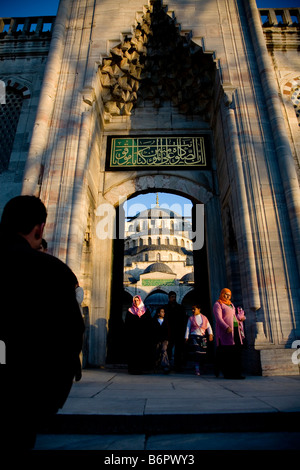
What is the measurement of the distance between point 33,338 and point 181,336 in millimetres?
4553

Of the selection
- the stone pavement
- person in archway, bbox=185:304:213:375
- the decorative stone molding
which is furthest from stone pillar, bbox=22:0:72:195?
the stone pavement

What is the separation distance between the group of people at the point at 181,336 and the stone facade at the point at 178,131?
18.0 inches

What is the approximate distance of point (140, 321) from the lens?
4.92m

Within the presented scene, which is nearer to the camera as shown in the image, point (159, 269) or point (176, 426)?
point (176, 426)

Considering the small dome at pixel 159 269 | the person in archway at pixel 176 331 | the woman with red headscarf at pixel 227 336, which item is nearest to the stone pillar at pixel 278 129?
the woman with red headscarf at pixel 227 336

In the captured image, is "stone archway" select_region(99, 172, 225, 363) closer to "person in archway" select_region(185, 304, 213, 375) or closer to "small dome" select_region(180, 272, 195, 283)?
"person in archway" select_region(185, 304, 213, 375)

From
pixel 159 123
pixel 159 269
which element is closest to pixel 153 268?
pixel 159 269

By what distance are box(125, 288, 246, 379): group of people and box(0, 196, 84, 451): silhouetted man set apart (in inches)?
133

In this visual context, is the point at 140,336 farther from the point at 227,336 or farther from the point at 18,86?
the point at 18,86

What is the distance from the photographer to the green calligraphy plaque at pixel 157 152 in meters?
6.59

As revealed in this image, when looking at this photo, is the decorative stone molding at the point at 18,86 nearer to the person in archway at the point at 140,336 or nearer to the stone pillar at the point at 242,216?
the stone pillar at the point at 242,216

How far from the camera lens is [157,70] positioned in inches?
272

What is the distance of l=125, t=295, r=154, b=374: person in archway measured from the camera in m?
4.64
